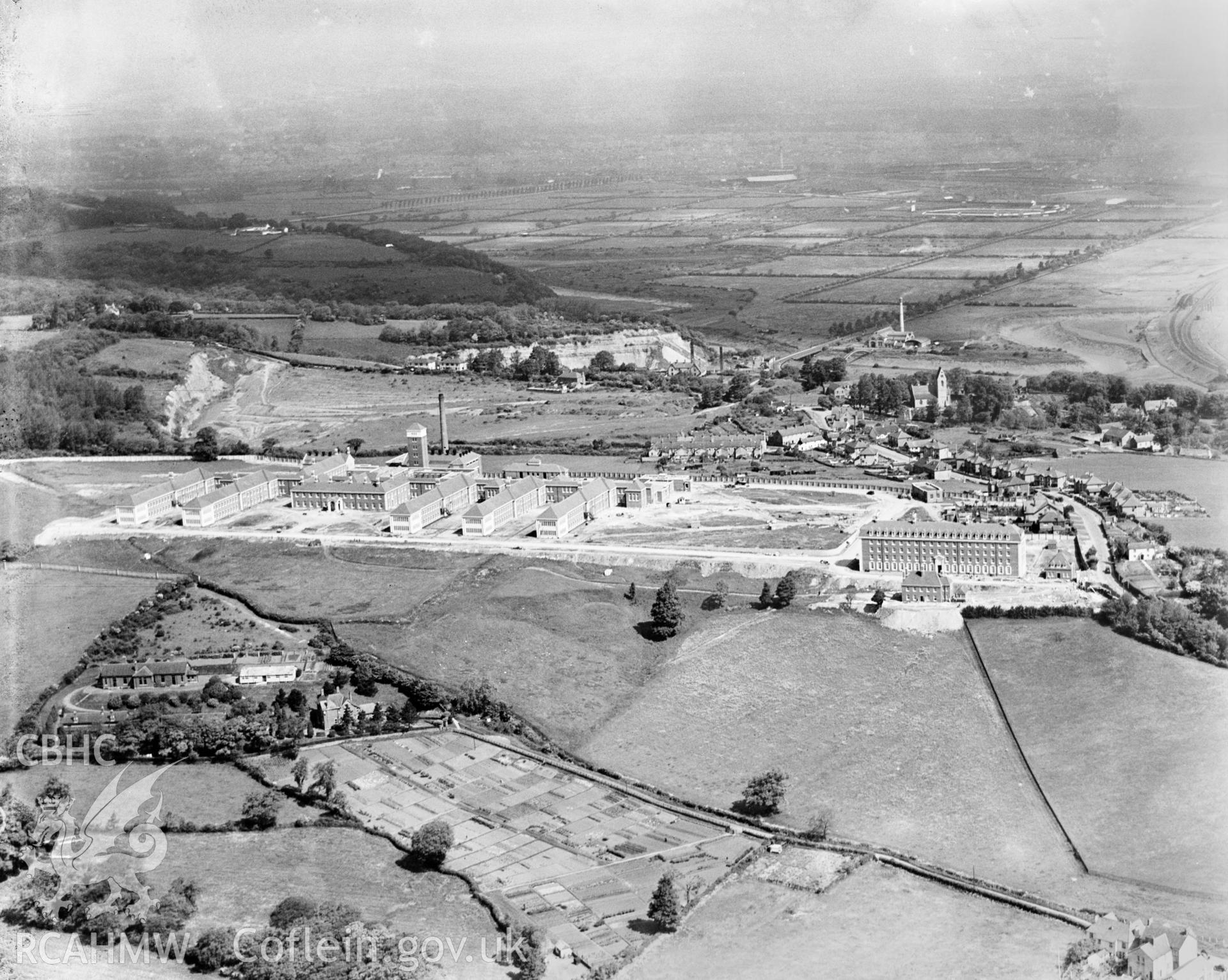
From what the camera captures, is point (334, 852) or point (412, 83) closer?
point (334, 852)

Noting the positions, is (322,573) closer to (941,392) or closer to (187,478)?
(187,478)

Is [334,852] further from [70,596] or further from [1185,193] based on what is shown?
[1185,193]

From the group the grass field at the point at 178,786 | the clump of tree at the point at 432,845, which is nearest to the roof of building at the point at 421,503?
the grass field at the point at 178,786

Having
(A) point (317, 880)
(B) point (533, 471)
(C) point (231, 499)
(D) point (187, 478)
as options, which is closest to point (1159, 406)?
(B) point (533, 471)

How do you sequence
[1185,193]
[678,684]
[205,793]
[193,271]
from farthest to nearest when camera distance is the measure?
[193,271], [1185,193], [678,684], [205,793]

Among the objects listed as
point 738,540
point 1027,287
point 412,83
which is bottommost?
point 738,540

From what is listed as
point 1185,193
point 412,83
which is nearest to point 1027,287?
point 1185,193

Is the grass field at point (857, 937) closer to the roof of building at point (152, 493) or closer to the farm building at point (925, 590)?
the farm building at point (925, 590)

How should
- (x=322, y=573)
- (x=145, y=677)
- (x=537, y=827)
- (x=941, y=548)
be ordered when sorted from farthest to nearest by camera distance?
1. (x=322, y=573)
2. (x=941, y=548)
3. (x=145, y=677)
4. (x=537, y=827)
